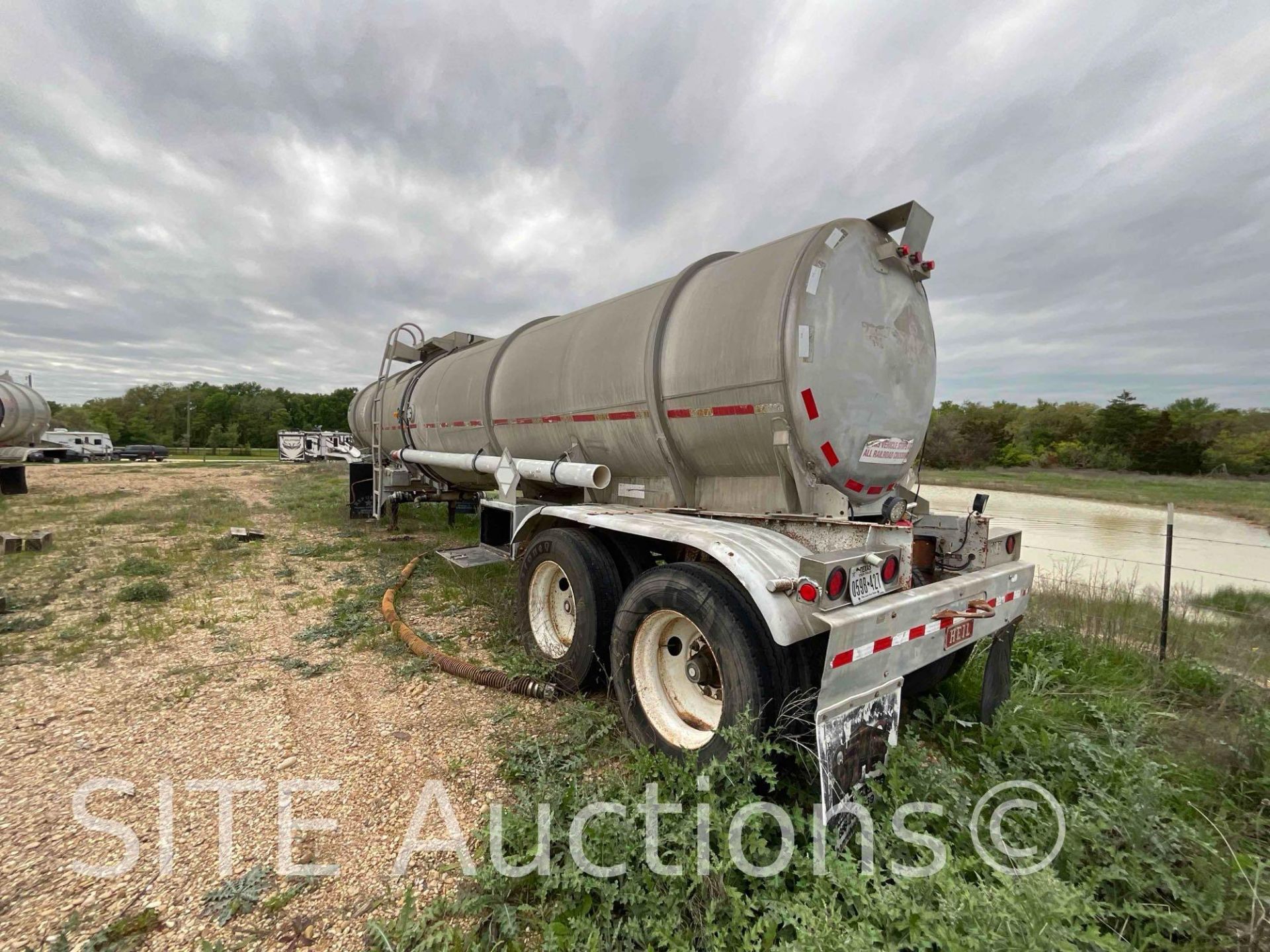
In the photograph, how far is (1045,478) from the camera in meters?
33.3

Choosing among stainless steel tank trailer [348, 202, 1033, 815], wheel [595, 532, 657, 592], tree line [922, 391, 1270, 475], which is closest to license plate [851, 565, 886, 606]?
stainless steel tank trailer [348, 202, 1033, 815]

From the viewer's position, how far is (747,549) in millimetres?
2789

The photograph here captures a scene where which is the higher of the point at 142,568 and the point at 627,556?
the point at 627,556

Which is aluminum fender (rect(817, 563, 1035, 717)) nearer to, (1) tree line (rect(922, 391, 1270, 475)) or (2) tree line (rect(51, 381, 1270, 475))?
(2) tree line (rect(51, 381, 1270, 475))

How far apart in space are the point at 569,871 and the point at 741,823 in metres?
0.73

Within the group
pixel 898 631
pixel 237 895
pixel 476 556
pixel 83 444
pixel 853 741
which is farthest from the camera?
pixel 83 444

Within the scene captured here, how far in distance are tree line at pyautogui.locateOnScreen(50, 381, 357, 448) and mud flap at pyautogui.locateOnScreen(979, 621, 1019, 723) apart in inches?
3057

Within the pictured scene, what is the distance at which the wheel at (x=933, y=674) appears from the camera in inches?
131

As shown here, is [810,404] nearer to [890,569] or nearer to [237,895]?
[890,569]

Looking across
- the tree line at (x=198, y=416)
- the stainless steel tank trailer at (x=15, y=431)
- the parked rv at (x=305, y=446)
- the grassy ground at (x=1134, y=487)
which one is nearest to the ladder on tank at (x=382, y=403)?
the stainless steel tank trailer at (x=15, y=431)

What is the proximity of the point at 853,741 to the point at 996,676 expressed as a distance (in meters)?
1.60

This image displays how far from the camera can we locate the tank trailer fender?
2.45 metres

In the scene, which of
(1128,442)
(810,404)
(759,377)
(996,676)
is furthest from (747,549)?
(1128,442)

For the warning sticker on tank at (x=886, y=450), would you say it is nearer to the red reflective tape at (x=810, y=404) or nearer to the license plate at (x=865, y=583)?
the red reflective tape at (x=810, y=404)
